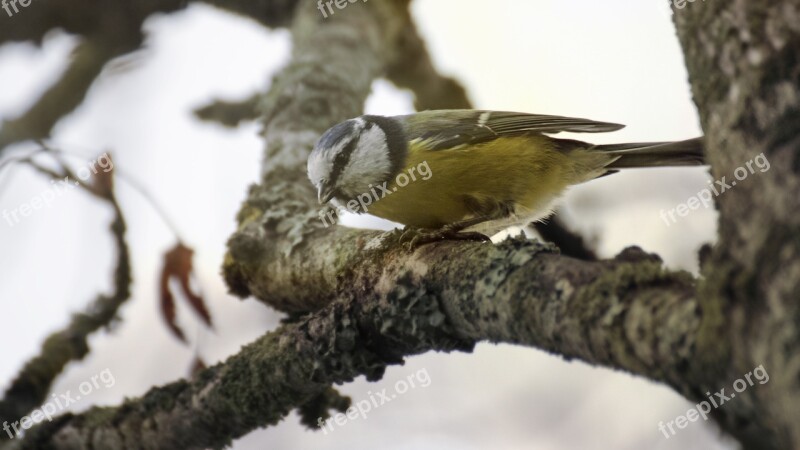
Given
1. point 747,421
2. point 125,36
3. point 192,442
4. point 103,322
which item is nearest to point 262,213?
point 103,322

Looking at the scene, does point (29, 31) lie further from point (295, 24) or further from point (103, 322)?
point (103, 322)

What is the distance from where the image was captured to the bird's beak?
2.79 meters

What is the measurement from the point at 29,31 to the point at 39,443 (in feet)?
6.27

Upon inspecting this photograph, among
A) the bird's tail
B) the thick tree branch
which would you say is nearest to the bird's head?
the bird's tail

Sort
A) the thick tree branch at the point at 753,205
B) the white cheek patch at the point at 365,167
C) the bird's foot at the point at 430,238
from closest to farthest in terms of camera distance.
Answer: the thick tree branch at the point at 753,205 < the bird's foot at the point at 430,238 < the white cheek patch at the point at 365,167

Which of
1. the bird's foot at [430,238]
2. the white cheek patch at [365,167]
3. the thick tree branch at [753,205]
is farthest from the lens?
the white cheek patch at [365,167]

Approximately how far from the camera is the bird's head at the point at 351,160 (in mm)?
2785

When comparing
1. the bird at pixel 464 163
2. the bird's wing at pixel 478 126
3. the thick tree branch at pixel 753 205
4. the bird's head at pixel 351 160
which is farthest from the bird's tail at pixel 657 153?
the thick tree branch at pixel 753 205

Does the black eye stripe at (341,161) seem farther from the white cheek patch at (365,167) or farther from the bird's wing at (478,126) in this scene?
the bird's wing at (478,126)

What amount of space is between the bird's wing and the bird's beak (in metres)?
0.39

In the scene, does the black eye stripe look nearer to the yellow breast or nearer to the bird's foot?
the yellow breast

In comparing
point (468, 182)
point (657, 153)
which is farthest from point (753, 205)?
point (657, 153)

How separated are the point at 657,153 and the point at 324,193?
1334mm

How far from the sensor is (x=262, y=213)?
2861 millimetres
